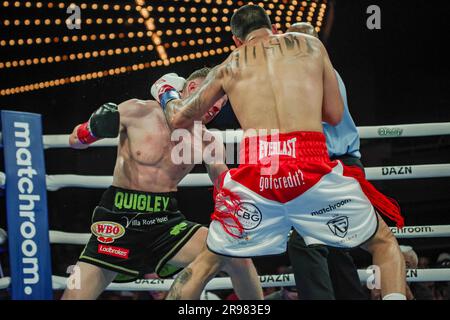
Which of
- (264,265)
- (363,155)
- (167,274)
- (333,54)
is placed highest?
(333,54)

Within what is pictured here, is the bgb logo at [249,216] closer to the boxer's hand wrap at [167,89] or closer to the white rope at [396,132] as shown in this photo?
the boxer's hand wrap at [167,89]

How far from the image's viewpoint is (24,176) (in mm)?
Answer: 3123

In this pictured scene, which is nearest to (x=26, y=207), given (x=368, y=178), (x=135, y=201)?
(x=135, y=201)

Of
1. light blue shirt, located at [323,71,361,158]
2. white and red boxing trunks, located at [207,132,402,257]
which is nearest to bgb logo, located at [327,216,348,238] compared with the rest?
white and red boxing trunks, located at [207,132,402,257]

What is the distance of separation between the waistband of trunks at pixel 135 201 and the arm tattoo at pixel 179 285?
579mm

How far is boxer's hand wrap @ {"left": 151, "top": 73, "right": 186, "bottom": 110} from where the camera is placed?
9.07 ft

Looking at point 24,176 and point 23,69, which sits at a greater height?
point 23,69

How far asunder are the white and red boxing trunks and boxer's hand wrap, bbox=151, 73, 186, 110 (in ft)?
1.59

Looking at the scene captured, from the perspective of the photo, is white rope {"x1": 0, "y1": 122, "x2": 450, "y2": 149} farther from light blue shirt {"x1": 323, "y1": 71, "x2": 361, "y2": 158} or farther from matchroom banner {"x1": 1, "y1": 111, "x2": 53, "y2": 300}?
light blue shirt {"x1": 323, "y1": 71, "x2": 361, "y2": 158}

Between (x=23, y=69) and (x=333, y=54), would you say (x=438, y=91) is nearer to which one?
(x=333, y=54)
